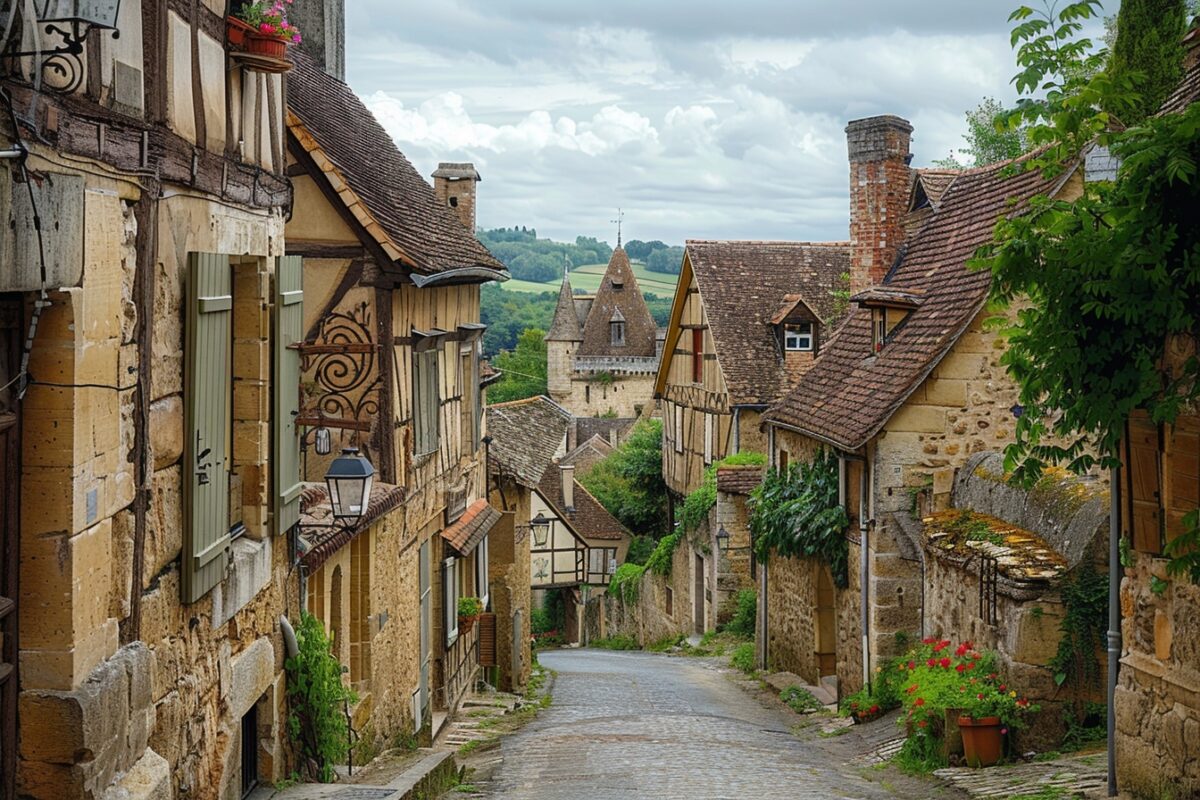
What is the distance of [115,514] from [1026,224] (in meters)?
4.59

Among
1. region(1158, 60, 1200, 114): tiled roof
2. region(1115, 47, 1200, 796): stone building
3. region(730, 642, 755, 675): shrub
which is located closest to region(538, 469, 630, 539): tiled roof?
region(730, 642, 755, 675): shrub

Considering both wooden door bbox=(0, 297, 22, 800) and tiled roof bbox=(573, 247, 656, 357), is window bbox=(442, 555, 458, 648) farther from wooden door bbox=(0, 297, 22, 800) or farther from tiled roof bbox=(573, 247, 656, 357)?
tiled roof bbox=(573, 247, 656, 357)

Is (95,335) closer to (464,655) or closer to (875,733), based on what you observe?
(875,733)

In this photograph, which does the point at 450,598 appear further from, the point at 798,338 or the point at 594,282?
the point at 594,282

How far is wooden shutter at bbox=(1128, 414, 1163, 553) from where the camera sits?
283 inches

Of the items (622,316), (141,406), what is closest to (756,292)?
(141,406)


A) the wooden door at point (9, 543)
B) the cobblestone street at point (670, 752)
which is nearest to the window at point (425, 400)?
the cobblestone street at point (670, 752)

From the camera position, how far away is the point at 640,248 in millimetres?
176125

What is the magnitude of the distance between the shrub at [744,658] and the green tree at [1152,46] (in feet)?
34.7

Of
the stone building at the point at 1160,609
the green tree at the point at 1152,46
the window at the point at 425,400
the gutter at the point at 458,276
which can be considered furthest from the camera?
the window at the point at 425,400

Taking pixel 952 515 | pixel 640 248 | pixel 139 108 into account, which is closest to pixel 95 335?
pixel 139 108

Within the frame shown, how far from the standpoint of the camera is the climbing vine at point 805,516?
14844 millimetres

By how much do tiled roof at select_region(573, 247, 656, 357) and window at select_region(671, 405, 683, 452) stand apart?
31.0 m

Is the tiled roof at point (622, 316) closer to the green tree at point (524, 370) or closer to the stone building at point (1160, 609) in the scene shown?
the green tree at point (524, 370)
